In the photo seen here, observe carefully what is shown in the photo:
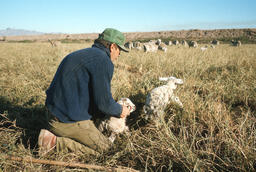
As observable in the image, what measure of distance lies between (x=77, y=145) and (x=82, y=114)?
0.37 meters

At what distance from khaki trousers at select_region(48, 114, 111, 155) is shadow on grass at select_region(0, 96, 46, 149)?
0.49 meters

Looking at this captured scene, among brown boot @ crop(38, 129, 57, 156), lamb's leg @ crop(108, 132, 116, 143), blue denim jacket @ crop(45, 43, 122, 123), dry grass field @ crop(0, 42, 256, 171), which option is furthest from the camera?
lamb's leg @ crop(108, 132, 116, 143)

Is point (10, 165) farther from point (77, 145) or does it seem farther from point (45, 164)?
point (77, 145)

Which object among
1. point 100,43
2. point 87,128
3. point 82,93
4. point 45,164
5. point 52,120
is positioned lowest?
point 45,164

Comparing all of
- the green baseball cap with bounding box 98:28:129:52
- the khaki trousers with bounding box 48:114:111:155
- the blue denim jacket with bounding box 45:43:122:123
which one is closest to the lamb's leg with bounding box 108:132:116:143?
the khaki trousers with bounding box 48:114:111:155

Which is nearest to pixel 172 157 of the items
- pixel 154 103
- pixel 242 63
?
pixel 154 103

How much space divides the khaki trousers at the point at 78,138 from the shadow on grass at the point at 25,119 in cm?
49

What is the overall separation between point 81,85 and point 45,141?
705 mm

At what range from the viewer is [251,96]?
263 centimetres

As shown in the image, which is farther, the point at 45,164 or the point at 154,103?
the point at 154,103

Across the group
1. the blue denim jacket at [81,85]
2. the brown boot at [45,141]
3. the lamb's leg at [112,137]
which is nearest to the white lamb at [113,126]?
the lamb's leg at [112,137]

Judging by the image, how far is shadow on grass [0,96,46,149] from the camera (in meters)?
2.05

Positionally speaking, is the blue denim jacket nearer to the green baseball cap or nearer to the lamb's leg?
the green baseball cap

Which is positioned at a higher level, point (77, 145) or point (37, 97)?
point (37, 97)
